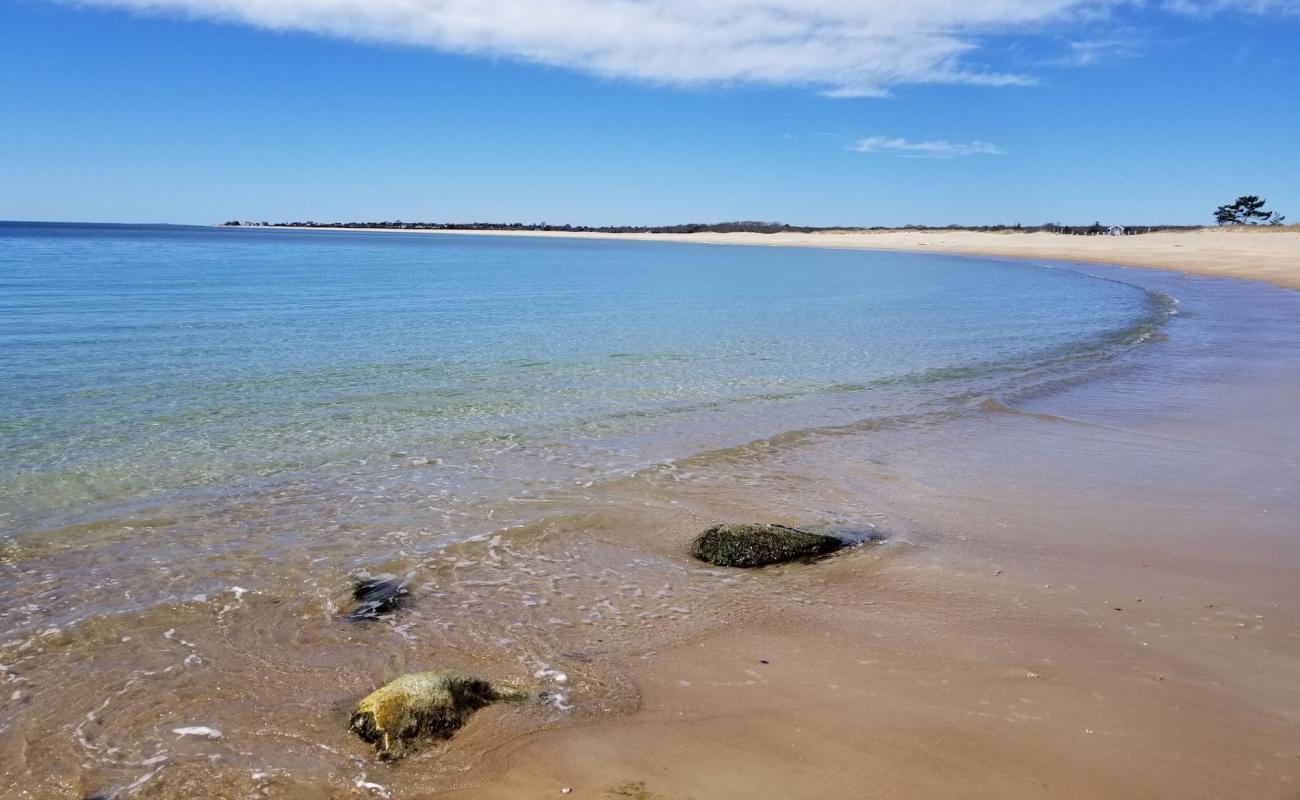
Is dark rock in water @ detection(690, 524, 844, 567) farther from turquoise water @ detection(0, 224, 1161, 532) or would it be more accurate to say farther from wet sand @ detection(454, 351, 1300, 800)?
turquoise water @ detection(0, 224, 1161, 532)

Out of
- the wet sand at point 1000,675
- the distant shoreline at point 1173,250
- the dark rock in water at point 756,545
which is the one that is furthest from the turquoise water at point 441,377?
the distant shoreline at point 1173,250

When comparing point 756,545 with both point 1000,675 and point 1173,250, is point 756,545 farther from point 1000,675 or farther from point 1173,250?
point 1173,250

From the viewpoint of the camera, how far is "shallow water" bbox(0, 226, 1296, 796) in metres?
4.10

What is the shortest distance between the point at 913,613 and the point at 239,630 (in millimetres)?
3931

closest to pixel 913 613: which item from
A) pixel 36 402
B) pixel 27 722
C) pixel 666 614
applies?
pixel 666 614

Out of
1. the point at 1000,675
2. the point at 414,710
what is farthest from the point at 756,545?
the point at 414,710

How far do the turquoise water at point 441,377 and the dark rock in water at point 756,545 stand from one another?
2122mm

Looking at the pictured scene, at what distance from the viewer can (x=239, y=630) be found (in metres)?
4.90

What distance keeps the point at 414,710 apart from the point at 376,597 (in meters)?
1.65

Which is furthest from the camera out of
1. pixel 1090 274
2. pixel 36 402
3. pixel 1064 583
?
pixel 1090 274

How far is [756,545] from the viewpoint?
6094 mm

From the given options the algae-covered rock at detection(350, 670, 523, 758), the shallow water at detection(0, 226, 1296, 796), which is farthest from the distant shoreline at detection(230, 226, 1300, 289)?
the algae-covered rock at detection(350, 670, 523, 758)

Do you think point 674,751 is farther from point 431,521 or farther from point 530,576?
point 431,521

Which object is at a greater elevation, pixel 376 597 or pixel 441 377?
pixel 441 377
